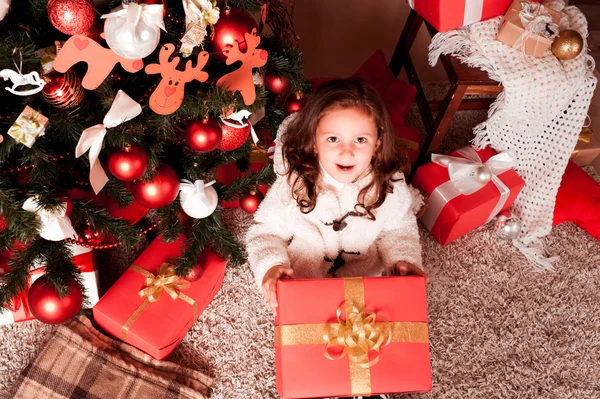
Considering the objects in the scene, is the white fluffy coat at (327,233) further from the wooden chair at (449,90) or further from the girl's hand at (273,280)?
the wooden chair at (449,90)

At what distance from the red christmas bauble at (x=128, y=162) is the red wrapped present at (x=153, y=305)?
1.22ft

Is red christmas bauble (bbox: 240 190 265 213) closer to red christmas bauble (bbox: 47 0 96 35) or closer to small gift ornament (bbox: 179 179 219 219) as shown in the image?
small gift ornament (bbox: 179 179 219 219)

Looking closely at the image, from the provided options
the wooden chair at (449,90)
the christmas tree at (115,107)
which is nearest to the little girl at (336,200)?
the christmas tree at (115,107)

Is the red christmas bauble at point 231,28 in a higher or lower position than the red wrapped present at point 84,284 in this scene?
higher

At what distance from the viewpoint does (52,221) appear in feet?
2.94

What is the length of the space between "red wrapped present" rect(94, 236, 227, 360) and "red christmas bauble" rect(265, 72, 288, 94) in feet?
1.58

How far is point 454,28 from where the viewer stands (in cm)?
126

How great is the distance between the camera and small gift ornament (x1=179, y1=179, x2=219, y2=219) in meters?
1.07

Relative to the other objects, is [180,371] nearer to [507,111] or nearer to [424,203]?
[424,203]

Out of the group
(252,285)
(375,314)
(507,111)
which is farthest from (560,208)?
(252,285)

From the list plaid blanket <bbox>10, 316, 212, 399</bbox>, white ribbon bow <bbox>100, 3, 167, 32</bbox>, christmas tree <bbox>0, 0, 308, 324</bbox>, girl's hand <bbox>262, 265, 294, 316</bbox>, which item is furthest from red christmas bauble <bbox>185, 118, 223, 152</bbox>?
plaid blanket <bbox>10, 316, 212, 399</bbox>

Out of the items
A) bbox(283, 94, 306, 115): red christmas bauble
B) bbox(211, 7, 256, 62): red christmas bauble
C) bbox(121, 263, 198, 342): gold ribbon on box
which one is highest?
bbox(283, 94, 306, 115): red christmas bauble

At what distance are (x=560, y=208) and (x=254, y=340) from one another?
1009 mm

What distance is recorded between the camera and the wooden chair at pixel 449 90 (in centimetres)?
134
